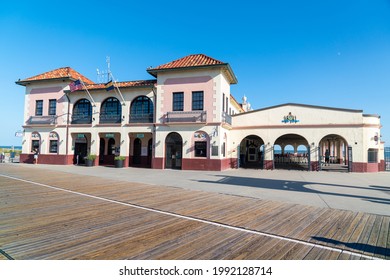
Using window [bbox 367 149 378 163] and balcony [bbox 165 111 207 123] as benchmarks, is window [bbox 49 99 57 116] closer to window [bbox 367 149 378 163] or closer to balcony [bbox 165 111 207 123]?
balcony [bbox 165 111 207 123]

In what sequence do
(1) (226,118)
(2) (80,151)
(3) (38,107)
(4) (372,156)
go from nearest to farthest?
(4) (372,156) → (1) (226,118) → (3) (38,107) → (2) (80,151)

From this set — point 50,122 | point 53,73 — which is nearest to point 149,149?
point 50,122

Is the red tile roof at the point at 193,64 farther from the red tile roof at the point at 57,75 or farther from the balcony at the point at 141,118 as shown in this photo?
the red tile roof at the point at 57,75

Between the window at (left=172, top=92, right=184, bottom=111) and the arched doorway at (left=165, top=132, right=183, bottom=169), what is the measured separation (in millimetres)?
2335

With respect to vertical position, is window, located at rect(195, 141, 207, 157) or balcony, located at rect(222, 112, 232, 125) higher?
balcony, located at rect(222, 112, 232, 125)

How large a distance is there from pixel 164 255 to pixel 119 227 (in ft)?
5.48

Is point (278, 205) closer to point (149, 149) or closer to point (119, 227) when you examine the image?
point (119, 227)

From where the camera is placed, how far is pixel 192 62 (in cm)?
1908

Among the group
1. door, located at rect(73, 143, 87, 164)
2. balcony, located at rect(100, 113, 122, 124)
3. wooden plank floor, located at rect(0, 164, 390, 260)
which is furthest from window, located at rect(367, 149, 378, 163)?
door, located at rect(73, 143, 87, 164)

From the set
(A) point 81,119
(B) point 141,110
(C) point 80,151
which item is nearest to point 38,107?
(A) point 81,119

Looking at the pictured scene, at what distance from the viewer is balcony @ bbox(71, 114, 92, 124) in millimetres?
22375

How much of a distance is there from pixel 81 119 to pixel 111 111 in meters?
3.40

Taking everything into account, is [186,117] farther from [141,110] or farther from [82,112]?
[82,112]
